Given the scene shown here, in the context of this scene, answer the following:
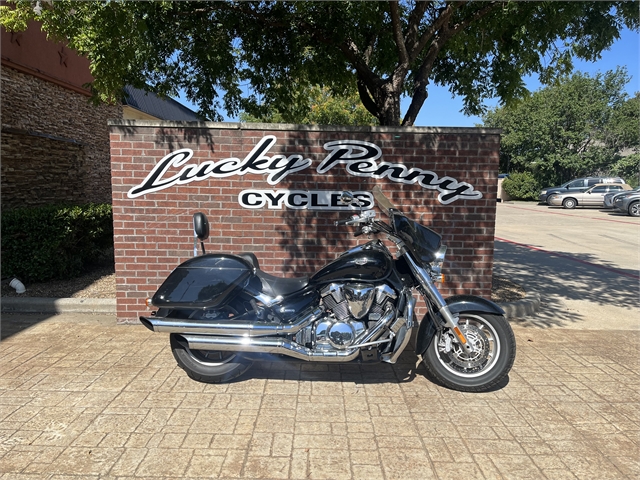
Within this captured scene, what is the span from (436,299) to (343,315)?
2.52 ft

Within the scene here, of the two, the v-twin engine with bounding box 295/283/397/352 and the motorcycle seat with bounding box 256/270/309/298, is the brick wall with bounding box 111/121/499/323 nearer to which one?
the motorcycle seat with bounding box 256/270/309/298

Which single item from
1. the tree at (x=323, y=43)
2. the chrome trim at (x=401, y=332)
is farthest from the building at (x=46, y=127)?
the chrome trim at (x=401, y=332)

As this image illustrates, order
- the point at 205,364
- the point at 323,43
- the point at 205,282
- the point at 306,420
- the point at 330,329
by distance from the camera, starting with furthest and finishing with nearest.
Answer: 1. the point at 323,43
2. the point at 205,364
3. the point at 205,282
4. the point at 330,329
5. the point at 306,420

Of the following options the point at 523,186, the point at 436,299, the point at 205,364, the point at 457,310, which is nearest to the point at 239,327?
the point at 205,364

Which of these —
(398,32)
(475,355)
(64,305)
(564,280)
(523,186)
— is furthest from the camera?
(523,186)

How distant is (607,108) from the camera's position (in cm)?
3155

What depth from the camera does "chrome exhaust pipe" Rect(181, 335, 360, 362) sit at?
3514 mm

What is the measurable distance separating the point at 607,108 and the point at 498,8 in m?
31.6

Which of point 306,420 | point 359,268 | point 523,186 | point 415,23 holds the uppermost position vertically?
point 415,23

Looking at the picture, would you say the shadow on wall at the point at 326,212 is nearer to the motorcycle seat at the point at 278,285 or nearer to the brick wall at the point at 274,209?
the brick wall at the point at 274,209

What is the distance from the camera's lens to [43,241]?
634 centimetres

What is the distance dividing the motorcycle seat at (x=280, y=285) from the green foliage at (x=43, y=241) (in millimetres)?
4103

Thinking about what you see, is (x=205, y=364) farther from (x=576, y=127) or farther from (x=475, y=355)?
(x=576, y=127)

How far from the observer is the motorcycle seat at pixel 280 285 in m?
3.75
